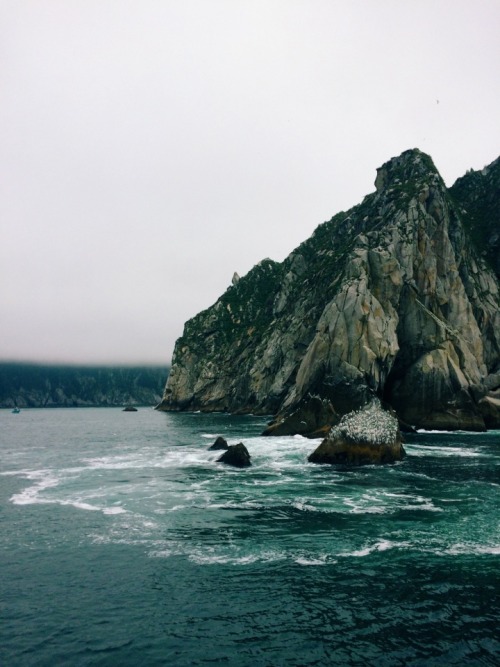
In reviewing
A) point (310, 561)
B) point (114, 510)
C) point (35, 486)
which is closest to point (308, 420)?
point (35, 486)

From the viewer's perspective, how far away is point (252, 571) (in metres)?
21.0

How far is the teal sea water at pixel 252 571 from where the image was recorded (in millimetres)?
15070

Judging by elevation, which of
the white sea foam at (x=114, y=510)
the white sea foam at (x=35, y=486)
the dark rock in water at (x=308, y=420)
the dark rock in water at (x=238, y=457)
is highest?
the dark rock in water at (x=308, y=420)

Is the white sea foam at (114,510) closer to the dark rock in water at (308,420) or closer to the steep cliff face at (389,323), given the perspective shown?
the dark rock in water at (308,420)

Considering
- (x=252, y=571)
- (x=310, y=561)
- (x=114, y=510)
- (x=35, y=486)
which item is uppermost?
(x=310, y=561)

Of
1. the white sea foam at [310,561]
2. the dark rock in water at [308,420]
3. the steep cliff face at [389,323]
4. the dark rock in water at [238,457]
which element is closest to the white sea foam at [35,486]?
the dark rock in water at [238,457]

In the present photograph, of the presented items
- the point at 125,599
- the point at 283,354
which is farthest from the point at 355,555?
the point at 283,354

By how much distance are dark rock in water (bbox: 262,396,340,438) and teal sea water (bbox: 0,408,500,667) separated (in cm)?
3331

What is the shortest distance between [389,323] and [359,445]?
42116 mm

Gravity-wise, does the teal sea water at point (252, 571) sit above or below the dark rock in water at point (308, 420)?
below

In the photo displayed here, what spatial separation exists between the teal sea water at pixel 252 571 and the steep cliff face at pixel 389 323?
43629 mm

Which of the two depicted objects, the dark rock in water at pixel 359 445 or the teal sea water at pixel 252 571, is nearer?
the teal sea water at pixel 252 571

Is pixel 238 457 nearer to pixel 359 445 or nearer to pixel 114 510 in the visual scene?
pixel 359 445

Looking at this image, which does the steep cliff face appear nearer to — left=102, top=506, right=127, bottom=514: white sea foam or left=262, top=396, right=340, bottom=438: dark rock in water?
left=262, top=396, right=340, bottom=438: dark rock in water
